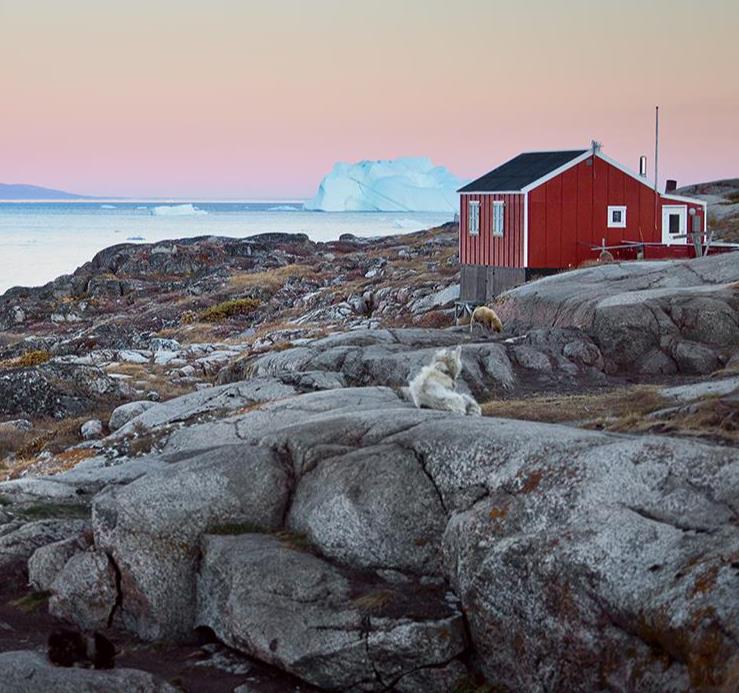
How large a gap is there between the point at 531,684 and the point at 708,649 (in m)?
2.19

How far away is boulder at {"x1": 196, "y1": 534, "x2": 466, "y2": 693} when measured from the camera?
11.7 meters

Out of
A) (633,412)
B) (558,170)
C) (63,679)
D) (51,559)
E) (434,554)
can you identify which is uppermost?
(558,170)

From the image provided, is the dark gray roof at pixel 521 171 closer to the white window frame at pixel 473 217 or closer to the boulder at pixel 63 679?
the white window frame at pixel 473 217

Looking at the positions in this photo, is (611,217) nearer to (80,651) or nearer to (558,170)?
(558,170)

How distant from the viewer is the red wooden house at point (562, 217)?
141 ft

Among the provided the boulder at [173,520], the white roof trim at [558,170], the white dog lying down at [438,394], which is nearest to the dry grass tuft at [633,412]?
the white dog lying down at [438,394]

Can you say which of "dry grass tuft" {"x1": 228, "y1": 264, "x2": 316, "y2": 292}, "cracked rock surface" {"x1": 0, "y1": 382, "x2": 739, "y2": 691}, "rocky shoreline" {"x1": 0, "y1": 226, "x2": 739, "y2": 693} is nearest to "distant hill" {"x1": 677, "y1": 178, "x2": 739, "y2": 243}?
"dry grass tuft" {"x1": 228, "y1": 264, "x2": 316, "y2": 292}

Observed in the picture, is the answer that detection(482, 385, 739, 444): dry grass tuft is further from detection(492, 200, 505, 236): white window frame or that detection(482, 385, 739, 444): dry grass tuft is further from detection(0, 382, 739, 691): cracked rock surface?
detection(492, 200, 505, 236): white window frame

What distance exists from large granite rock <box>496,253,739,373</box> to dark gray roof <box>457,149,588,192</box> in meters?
11.5

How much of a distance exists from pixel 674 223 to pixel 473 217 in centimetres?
896

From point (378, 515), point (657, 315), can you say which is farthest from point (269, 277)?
point (378, 515)

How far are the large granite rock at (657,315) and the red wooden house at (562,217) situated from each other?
10512mm

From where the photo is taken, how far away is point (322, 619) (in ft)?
39.8

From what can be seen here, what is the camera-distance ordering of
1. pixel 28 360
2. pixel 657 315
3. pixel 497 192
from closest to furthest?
1. pixel 657 315
2. pixel 497 192
3. pixel 28 360
